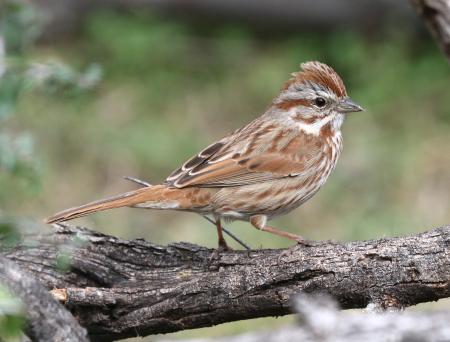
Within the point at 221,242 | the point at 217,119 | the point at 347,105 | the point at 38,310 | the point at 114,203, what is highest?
the point at 217,119

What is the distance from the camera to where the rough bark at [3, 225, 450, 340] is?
4.44 m

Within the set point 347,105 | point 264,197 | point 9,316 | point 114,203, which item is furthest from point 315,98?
point 9,316

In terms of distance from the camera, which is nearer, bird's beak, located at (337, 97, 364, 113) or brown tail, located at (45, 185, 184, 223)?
brown tail, located at (45, 185, 184, 223)

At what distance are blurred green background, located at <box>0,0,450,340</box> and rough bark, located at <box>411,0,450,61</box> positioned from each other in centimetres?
196

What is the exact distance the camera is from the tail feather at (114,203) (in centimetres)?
521

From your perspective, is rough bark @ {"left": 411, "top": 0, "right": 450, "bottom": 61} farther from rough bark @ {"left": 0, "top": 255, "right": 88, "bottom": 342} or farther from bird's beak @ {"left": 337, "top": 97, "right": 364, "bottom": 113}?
rough bark @ {"left": 0, "top": 255, "right": 88, "bottom": 342}

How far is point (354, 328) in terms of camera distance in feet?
9.39

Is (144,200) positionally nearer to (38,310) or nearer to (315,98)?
(315,98)

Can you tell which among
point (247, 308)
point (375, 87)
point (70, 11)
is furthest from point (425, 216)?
point (70, 11)

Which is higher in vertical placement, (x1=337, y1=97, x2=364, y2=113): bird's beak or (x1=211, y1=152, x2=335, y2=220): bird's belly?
(x1=337, y1=97, x2=364, y2=113): bird's beak

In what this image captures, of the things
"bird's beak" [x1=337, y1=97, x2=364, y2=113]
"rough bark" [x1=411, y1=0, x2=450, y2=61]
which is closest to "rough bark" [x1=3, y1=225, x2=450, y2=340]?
"bird's beak" [x1=337, y1=97, x2=364, y2=113]

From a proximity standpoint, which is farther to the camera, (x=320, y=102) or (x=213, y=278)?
(x=320, y=102)

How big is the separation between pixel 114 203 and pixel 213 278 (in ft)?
3.00

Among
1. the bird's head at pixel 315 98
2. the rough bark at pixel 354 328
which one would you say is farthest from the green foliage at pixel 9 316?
the bird's head at pixel 315 98
